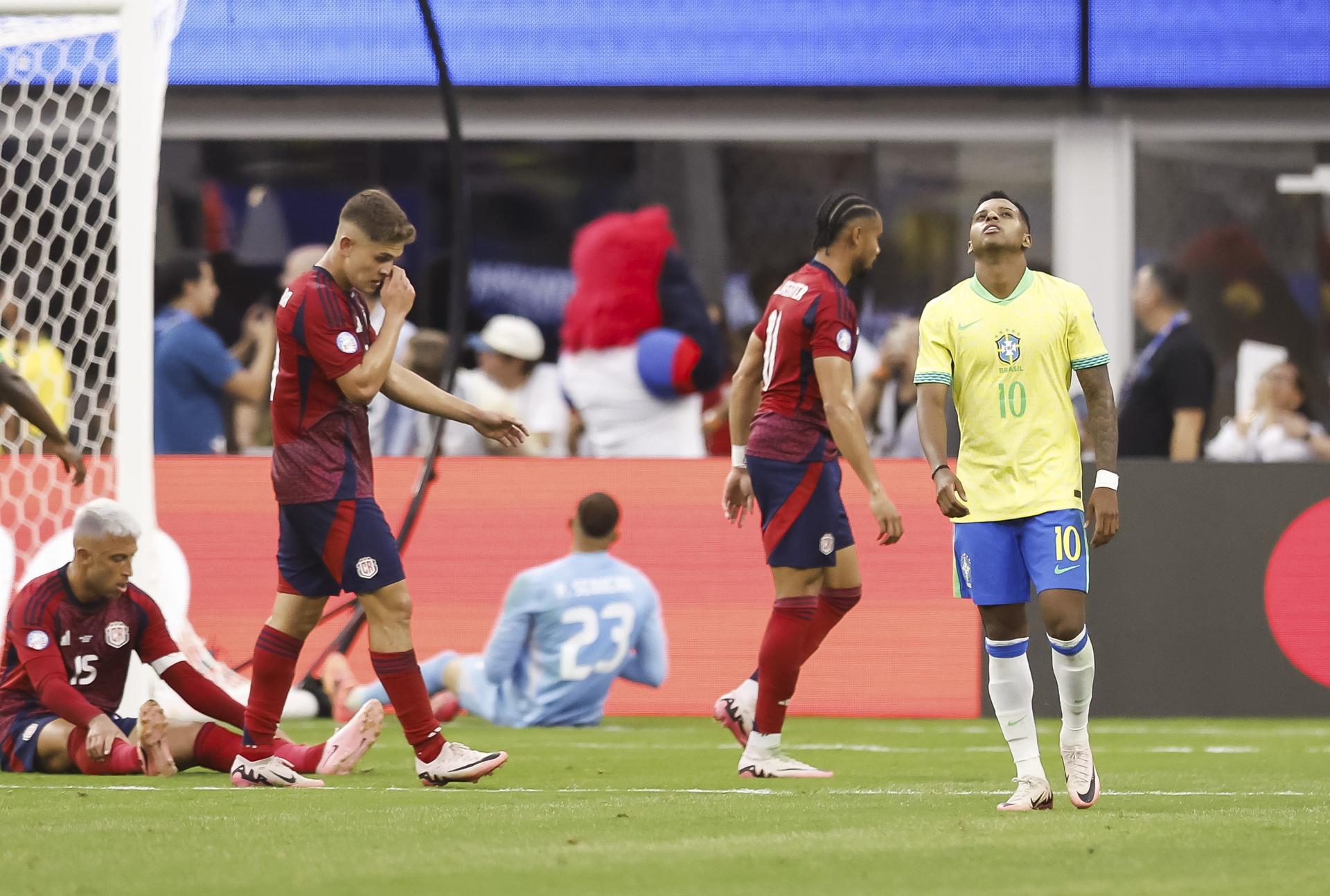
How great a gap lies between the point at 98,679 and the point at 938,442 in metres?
3.28

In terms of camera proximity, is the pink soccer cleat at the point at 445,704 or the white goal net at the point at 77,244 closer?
the white goal net at the point at 77,244

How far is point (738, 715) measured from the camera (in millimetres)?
7703

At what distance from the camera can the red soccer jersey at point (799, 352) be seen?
7.21 m

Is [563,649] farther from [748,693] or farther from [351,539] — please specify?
[351,539]

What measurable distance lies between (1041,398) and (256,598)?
5.56 metres

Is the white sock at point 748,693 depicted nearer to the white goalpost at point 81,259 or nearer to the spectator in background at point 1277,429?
the white goalpost at point 81,259

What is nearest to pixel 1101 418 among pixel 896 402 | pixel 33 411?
pixel 33 411

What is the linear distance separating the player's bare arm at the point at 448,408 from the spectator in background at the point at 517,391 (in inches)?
196

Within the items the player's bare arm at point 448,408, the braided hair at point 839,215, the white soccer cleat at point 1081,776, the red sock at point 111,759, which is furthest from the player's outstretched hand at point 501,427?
the white soccer cleat at point 1081,776

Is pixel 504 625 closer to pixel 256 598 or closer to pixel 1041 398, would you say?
pixel 256 598

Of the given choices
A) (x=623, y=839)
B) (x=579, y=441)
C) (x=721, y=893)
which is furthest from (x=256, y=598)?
(x=721, y=893)

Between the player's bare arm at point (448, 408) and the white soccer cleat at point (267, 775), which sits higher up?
the player's bare arm at point (448, 408)

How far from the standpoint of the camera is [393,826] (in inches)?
220

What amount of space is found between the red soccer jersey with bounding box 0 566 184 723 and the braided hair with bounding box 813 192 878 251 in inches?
109
